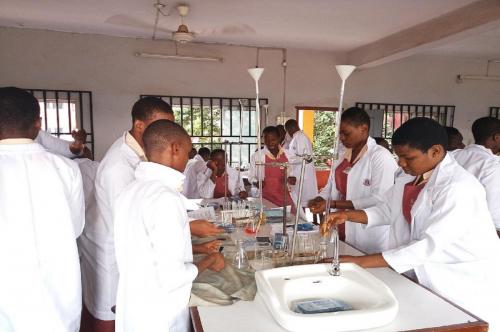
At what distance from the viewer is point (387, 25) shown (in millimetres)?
4539

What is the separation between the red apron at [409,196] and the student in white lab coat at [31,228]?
141 cm

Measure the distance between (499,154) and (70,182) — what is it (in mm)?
3198

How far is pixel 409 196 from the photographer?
5.17ft

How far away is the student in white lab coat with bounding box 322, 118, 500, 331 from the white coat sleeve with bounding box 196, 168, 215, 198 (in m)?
1.93

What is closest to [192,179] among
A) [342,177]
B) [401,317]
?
[342,177]

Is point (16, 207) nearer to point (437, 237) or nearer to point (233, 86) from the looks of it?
point (437, 237)

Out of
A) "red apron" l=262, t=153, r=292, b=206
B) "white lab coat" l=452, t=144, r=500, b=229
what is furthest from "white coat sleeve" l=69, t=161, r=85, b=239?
"white lab coat" l=452, t=144, r=500, b=229

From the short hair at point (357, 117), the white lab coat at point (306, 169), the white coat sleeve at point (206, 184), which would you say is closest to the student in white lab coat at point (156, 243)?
the short hair at point (357, 117)

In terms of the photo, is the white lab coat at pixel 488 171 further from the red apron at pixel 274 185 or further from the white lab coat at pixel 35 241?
the white lab coat at pixel 35 241

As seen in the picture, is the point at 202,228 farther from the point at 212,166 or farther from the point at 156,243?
the point at 212,166

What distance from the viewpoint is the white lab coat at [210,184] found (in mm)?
3192

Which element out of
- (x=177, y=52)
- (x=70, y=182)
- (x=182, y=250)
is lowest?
(x=182, y=250)

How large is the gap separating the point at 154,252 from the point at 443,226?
0.98 metres

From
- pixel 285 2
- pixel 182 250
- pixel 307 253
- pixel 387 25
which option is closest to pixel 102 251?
pixel 182 250
